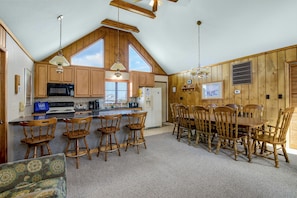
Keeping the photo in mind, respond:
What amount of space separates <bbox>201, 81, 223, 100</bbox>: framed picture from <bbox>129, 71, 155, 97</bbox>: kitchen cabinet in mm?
2235

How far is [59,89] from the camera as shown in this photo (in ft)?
15.2

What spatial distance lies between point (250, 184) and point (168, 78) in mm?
5550

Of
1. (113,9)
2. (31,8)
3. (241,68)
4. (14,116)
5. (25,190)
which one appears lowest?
(25,190)

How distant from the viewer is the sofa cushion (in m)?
1.22

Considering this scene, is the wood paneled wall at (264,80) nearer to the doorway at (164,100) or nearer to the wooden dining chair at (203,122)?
the wooden dining chair at (203,122)

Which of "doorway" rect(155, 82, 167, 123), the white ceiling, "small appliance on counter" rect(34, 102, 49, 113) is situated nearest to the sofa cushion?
the white ceiling

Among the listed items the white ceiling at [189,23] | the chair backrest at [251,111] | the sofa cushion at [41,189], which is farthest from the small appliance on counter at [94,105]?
the chair backrest at [251,111]

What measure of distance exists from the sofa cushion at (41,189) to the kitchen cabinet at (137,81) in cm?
450

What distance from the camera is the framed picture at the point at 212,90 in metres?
4.94

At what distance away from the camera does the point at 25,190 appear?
137cm

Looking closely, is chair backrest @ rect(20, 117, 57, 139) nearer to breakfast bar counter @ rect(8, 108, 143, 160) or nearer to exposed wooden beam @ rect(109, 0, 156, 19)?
breakfast bar counter @ rect(8, 108, 143, 160)

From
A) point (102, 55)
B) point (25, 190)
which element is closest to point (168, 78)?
point (102, 55)

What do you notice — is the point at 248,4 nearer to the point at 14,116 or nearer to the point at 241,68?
the point at 241,68

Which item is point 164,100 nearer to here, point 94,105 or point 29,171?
point 94,105
